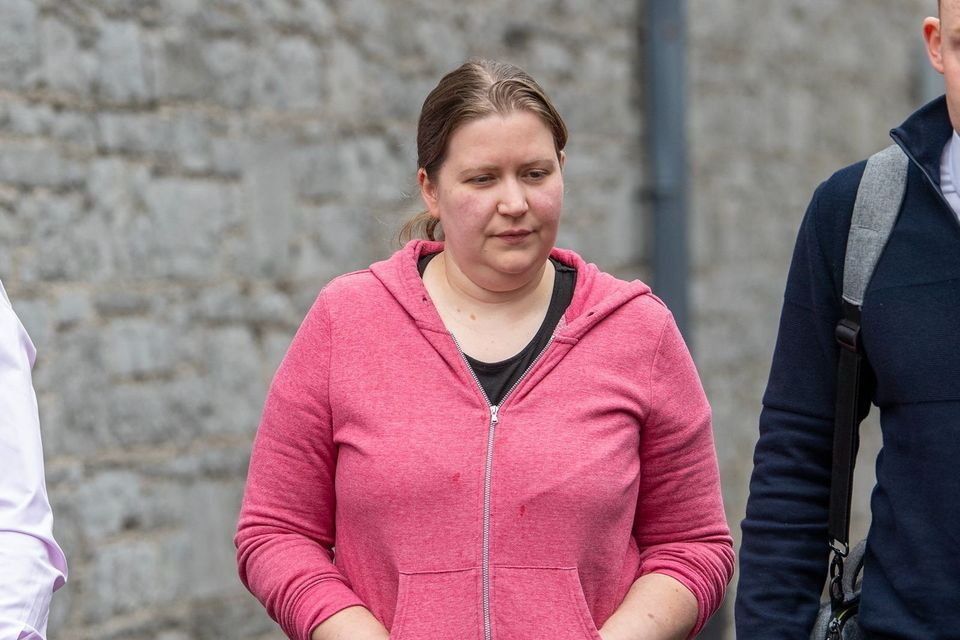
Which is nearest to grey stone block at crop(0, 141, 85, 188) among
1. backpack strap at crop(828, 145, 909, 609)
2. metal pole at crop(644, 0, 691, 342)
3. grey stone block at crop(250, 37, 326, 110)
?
grey stone block at crop(250, 37, 326, 110)

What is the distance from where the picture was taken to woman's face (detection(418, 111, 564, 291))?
2.83m

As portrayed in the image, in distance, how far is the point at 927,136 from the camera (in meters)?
2.80

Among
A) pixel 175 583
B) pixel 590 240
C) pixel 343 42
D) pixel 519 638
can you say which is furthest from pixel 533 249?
pixel 590 240

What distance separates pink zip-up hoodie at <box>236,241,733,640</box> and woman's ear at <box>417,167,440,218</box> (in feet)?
0.35

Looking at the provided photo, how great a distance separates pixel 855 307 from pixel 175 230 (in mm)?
3019

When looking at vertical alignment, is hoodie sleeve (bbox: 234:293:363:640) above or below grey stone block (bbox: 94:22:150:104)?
below

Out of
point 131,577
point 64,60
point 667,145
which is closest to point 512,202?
point 64,60

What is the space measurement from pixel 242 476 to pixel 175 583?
Result: 1.50ft

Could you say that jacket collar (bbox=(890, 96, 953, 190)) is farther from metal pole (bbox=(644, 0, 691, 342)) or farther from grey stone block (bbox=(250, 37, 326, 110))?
metal pole (bbox=(644, 0, 691, 342))

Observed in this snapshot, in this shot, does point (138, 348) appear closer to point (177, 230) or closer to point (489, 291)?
point (177, 230)

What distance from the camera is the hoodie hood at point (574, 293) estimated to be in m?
2.88

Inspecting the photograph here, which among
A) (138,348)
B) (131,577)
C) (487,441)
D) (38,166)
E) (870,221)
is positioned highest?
(870,221)

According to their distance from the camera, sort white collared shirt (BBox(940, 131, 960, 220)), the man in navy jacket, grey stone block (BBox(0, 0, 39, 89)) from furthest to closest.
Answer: grey stone block (BBox(0, 0, 39, 89)) → white collared shirt (BBox(940, 131, 960, 220)) → the man in navy jacket

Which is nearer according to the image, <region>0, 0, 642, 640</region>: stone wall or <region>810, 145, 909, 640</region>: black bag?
<region>810, 145, 909, 640</region>: black bag
